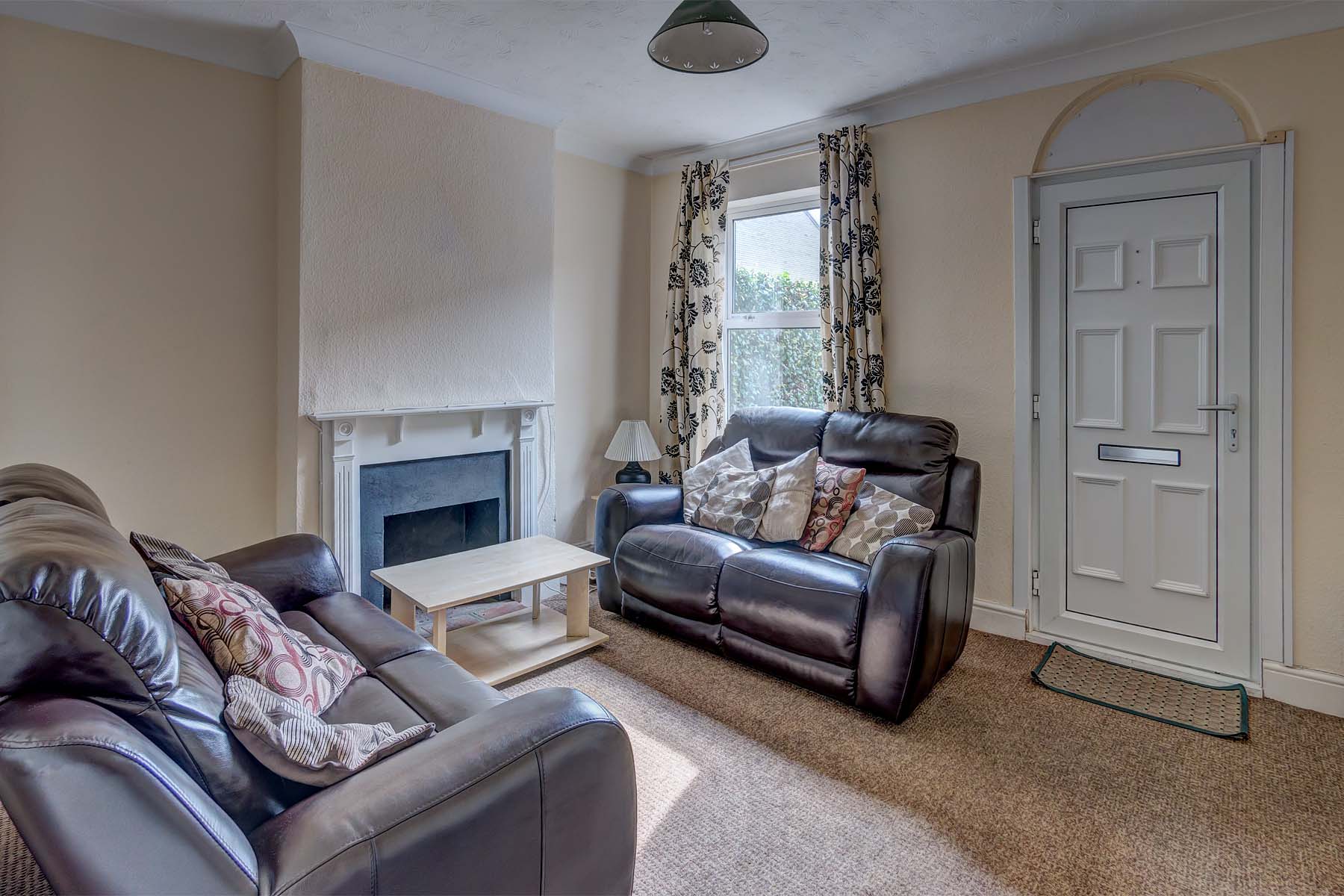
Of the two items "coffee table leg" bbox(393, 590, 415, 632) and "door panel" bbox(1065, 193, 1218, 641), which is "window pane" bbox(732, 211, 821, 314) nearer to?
"door panel" bbox(1065, 193, 1218, 641)

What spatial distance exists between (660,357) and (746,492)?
1.70 m

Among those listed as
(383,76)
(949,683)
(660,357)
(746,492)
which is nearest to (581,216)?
(660,357)

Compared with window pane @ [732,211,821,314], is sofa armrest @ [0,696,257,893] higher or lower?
lower

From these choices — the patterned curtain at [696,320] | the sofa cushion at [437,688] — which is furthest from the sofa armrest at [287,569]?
the patterned curtain at [696,320]

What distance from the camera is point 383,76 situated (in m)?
3.09

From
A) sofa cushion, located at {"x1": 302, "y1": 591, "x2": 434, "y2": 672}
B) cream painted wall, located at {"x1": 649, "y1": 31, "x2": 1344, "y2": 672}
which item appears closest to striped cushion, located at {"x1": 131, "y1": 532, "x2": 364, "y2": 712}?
sofa cushion, located at {"x1": 302, "y1": 591, "x2": 434, "y2": 672}

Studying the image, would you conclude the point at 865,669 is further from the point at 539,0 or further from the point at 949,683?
the point at 539,0

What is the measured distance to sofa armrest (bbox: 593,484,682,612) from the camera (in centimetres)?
336

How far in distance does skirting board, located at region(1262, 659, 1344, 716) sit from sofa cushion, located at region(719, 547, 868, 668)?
160 cm

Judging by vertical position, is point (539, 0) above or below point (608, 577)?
above

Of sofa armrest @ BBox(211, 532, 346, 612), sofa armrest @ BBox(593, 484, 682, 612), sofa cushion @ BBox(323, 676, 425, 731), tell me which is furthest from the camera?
sofa armrest @ BBox(593, 484, 682, 612)

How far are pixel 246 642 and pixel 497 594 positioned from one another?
1268 mm

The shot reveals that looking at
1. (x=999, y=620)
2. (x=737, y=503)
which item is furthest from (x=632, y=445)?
(x=999, y=620)

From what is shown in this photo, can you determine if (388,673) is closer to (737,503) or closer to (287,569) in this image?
(287,569)
